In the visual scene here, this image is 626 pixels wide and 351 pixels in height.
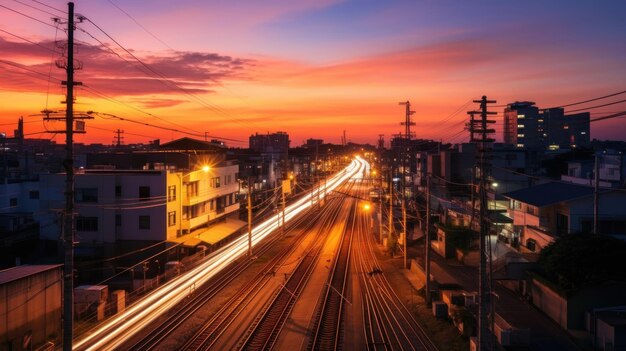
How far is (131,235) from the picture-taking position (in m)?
26.0

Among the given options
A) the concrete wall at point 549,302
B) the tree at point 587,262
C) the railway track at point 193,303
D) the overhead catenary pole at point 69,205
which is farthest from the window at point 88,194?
the tree at point 587,262

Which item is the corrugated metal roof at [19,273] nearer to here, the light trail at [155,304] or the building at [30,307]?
the building at [30,307]

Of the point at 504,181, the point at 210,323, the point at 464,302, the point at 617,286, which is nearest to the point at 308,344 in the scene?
the point at 210,323

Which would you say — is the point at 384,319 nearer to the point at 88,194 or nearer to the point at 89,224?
the point at 89,224

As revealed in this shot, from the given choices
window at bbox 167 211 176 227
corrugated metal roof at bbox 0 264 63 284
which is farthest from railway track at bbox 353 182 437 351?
window at bbox 167 211 176 227

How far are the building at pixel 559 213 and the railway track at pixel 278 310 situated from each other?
386 inches

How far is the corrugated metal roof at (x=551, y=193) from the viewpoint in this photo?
20.4 m

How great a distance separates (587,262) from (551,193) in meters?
7.83

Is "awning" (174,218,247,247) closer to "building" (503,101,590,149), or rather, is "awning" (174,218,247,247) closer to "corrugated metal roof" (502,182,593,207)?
"corrugated metal roof" (502,182,593,207)

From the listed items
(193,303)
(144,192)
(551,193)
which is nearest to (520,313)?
(551,193)

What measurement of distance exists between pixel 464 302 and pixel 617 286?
4.18 m

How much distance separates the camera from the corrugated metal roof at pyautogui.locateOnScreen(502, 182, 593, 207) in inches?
803

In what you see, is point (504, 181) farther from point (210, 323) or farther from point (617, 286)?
point (210, 323)

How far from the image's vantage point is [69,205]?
8.92m
